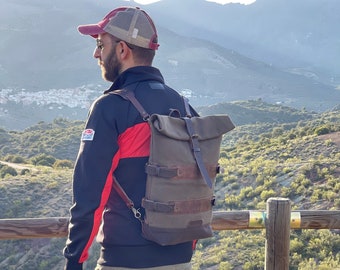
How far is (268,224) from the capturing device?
3240mm

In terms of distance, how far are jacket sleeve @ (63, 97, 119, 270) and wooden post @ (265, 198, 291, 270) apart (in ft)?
4.72

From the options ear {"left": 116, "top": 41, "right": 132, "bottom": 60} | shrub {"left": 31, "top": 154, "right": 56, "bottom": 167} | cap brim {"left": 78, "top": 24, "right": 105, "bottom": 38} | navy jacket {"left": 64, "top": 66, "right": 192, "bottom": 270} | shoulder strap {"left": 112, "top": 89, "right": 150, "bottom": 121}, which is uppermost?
cap brim {"left": 78, "top": 24, "right": 105, "bottom": 38}

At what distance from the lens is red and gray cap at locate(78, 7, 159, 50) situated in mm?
2193

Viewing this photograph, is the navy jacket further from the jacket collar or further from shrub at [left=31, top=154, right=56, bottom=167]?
shrub at [left=31, top=154, right=56, bottom=167]

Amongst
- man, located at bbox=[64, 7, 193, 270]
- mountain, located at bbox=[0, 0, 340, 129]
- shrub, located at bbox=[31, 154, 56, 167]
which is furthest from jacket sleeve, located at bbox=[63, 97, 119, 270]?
mountain, located at bbox=[0, 0, 340, 129]

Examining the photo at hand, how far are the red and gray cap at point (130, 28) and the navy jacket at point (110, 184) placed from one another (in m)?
0.17

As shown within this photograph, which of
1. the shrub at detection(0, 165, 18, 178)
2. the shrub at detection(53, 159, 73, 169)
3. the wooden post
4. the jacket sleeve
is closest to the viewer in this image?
the jacket sleeve

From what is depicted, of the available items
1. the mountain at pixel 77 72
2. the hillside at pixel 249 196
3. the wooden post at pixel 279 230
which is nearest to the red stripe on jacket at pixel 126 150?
the wooden post at pixel 279 230

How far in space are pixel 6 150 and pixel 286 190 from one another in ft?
96.1

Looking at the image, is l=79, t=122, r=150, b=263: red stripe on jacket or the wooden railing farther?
the wooden railing

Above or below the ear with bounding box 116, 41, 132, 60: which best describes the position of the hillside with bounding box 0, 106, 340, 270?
below

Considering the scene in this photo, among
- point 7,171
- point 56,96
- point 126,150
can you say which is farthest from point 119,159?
point 56,96

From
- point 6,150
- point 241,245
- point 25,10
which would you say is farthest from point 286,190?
point 25,10

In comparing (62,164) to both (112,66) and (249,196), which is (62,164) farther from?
(112,66)
